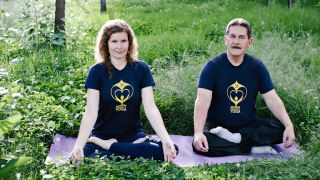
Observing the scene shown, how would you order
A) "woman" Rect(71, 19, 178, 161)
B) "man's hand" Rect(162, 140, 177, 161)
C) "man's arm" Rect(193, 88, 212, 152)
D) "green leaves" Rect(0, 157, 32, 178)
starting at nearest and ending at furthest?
"green leaves" Rect(0, 157, 32, 178)
"man's hand" Rect(162, 140, 177, 161)
"woman" Rect(71, 19, 178, 161)
"man's arm" Rect(193, 88, 212, 152)

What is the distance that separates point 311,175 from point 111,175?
143 cm

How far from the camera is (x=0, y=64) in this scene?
6.92 m

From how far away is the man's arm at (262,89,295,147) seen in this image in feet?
15.7

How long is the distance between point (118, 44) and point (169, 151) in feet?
3.34

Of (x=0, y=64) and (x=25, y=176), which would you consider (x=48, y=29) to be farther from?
(x=25, y=176)

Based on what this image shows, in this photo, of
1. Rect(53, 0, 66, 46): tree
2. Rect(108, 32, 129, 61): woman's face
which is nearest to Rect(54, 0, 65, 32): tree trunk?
Rect(53, 0, 66, 46): tree

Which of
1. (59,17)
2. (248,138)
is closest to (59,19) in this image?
(59,17)

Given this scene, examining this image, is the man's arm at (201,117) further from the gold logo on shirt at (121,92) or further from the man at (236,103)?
the gold logo on shirt at (121,92)

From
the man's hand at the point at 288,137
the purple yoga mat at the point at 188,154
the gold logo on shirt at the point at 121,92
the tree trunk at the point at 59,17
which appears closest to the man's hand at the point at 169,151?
the purple yoga mat at the point at 188,154

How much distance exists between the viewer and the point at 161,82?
609 cm

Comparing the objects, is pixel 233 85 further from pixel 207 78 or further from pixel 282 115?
pixel 282 115

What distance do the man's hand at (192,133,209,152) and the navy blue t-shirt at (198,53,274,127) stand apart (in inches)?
13.3

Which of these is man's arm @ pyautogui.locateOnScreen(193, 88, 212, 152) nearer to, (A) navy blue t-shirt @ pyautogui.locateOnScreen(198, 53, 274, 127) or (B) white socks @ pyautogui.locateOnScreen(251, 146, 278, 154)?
(A) navy blue t-shirt @ pyautogui.locateOnScreen(198, 53, 274, 127)

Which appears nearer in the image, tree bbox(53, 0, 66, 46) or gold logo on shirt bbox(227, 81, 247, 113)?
gold logo on shirt bbox(227, 81, 247, 113)
